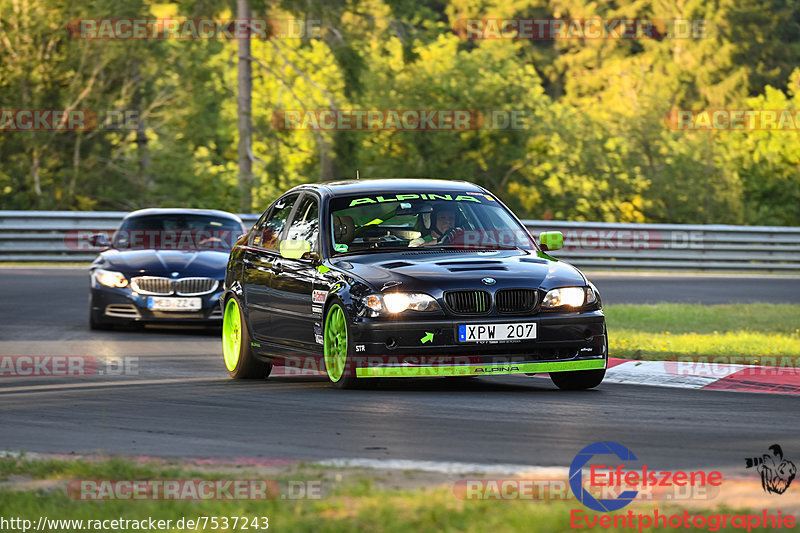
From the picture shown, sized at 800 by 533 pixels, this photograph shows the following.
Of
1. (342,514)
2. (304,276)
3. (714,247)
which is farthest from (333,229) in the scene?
(714,247)

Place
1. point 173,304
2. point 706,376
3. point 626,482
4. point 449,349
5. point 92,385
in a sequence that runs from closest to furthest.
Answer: point 626,482 < point 449,349 < point 92,385 < point 706,376 < point 173,304

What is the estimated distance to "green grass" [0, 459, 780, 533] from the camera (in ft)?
18.3

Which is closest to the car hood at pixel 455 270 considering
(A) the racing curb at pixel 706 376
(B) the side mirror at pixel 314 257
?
(B) the side mirror at pixel 314 257

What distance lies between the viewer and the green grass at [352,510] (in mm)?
5590

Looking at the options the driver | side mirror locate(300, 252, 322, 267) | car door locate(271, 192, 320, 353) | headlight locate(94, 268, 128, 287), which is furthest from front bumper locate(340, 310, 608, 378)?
headlight locate(94, 268, 128, 287)

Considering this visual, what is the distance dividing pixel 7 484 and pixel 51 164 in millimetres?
28910

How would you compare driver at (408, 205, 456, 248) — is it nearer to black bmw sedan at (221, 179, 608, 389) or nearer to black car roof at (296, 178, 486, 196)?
black bmw sedan at (221, 179, 608, 389)

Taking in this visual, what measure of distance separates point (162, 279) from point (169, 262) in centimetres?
32

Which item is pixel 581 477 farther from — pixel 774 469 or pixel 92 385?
pixel 92 385

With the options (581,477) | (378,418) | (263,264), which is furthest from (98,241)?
(581,477)

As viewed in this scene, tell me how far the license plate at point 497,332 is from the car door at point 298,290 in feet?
4.72

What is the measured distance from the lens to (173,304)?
1698 centimetres

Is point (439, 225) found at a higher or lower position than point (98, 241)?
higher

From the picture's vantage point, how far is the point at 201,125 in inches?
1496
